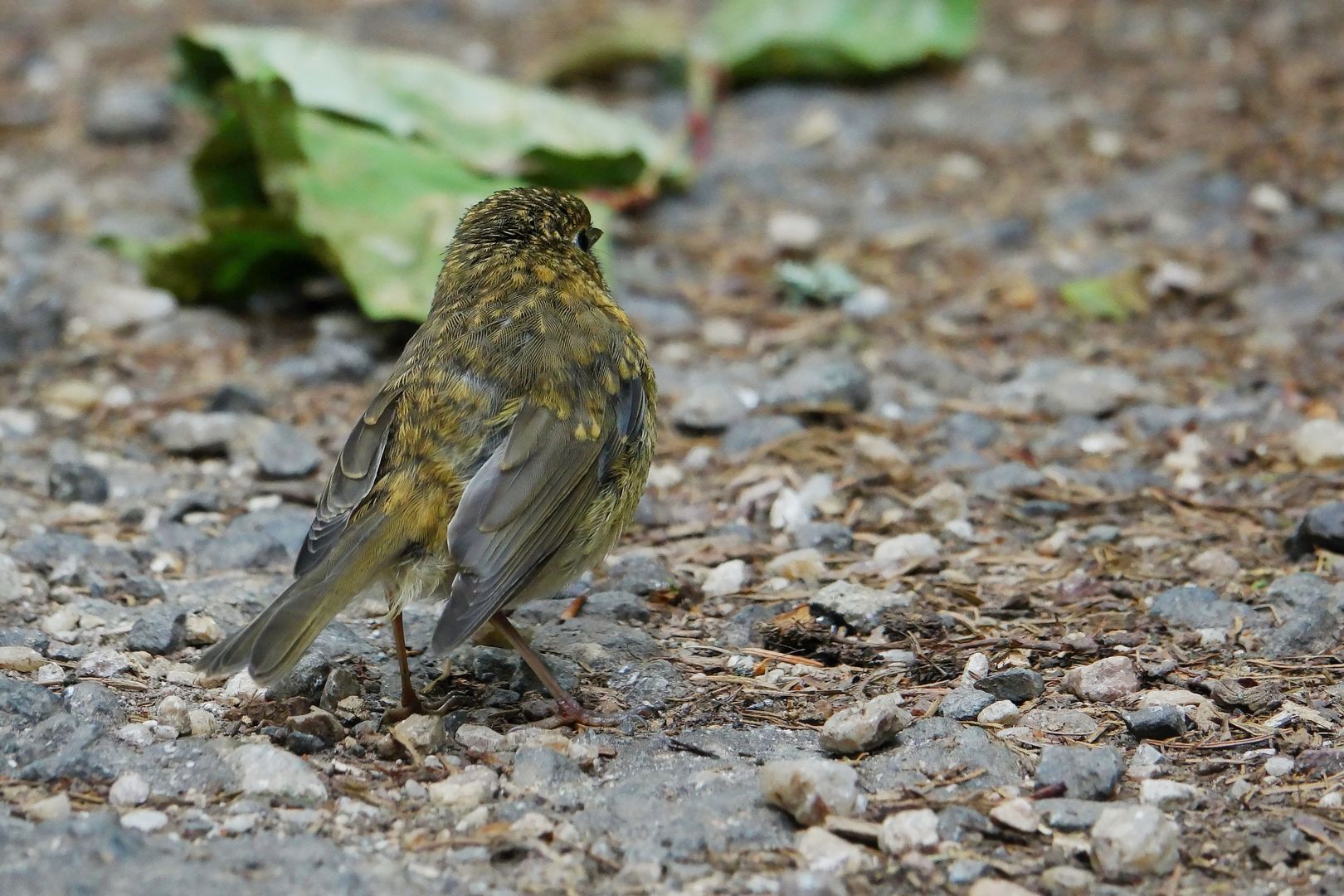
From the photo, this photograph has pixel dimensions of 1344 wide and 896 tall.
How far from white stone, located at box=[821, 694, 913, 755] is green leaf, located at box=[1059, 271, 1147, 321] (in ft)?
12.4

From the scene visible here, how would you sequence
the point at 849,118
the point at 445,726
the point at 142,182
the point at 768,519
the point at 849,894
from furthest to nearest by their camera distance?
the point at 849,118 → the point at 142,182 → the point at 768,519 → the point at 445,726 → the point at 849,894

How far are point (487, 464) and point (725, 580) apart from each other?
1156 millimetres

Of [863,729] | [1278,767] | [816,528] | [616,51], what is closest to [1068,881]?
Result: [863,729]

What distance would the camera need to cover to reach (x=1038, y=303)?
7.60 m

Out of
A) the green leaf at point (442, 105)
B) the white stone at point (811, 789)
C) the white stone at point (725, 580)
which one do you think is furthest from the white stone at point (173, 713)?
the green leaf at point (442, 105)

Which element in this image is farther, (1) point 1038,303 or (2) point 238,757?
(1) point 1038,303

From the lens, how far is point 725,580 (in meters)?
5.35

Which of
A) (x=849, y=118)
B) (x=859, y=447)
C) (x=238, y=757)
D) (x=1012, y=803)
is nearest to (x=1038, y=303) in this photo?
(x=859, y=447)

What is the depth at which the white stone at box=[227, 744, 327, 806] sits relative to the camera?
3854 mm

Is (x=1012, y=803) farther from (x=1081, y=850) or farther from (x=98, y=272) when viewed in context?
(x=98, y=272)

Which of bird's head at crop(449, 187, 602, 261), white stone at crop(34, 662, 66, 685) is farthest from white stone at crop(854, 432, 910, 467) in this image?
white stone at crop(34, 662, 66, 685)

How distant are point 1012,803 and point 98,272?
5368mm

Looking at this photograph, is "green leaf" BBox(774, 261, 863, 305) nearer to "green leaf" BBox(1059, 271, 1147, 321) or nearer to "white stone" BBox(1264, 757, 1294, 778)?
"green leaf" BBox(1059, 271, 1147, 321)

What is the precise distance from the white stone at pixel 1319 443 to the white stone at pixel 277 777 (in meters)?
3.80
